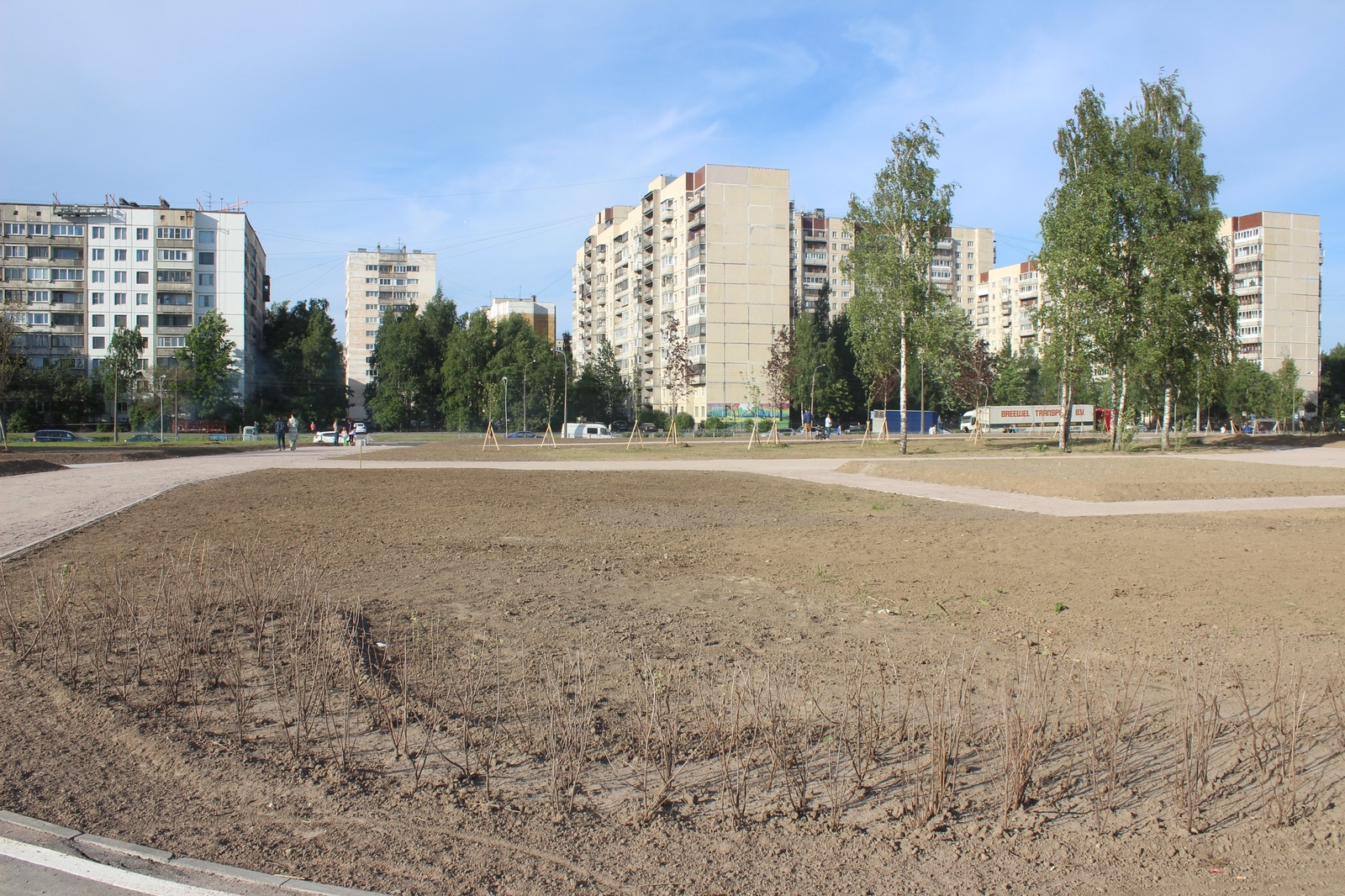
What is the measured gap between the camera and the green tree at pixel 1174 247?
3659 centimetres

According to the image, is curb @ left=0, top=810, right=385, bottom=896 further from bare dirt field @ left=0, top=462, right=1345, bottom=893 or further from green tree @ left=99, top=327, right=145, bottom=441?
green tree @ left=99, top=327, right=145, bottom=441

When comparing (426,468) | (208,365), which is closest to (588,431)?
(208,365)

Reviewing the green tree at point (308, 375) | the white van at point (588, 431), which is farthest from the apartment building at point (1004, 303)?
the green tree at point (308, 375)

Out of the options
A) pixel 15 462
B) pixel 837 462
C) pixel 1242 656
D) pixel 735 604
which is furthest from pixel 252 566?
pixel 837 462

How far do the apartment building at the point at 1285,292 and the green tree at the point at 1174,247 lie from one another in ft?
248

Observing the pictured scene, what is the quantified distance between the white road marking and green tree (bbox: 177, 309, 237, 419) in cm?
7783

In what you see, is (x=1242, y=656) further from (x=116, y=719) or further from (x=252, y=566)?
(x=252, y=566)

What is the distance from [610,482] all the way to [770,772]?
17.8m

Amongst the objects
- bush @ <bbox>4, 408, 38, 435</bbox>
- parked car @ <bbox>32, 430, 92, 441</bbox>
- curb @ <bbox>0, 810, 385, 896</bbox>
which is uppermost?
bush @ <bbox>4, 408, 38, 435</bbox>

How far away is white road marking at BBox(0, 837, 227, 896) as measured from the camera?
10.8 feet

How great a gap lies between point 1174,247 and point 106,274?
92.8 m

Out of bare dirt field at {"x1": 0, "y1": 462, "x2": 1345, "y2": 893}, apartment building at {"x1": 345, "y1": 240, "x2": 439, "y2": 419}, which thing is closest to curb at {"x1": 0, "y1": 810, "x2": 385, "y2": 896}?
bare dirt field at {"x1": 0, "y1": 462, "x2": 1345, "y2": 893}

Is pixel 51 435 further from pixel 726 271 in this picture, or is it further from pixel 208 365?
pixel 726 271

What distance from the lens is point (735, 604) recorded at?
793cm
